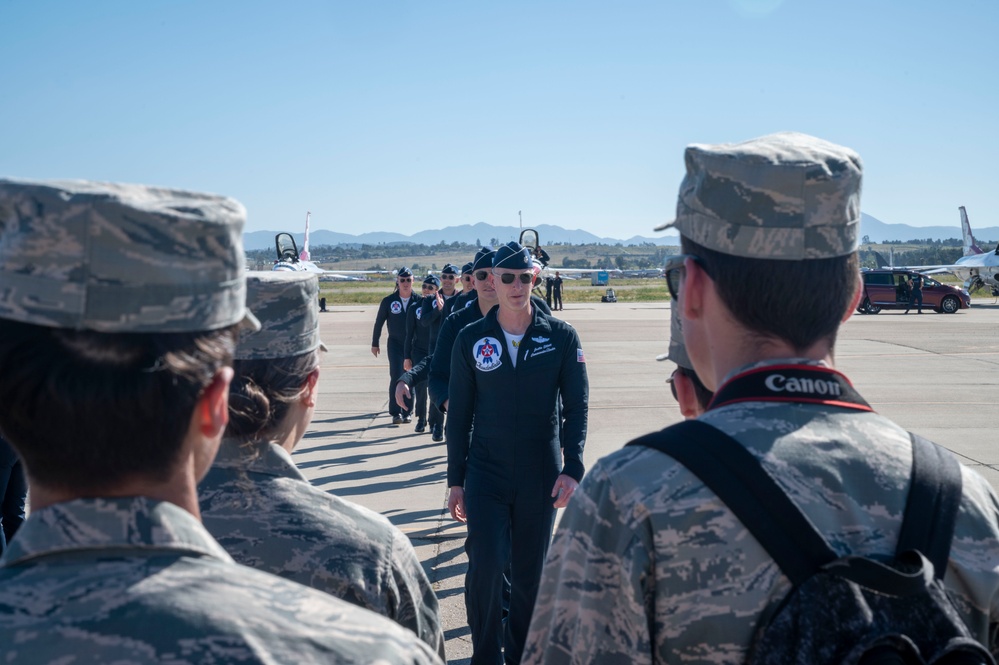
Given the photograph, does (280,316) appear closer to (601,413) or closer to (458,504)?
(458,504)

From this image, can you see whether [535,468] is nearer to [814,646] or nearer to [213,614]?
[814,646]

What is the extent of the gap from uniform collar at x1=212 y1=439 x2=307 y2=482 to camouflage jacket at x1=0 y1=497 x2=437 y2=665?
987 millimetres

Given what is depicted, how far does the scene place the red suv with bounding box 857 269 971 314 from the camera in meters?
35.7

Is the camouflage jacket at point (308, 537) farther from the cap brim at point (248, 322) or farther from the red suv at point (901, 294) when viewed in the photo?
the red suv at point (901, 294)

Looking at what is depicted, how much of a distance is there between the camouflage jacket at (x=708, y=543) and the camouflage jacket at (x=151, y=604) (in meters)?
0.37

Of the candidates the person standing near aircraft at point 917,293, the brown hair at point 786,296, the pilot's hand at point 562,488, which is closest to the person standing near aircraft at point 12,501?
the pilot's hand at point 562,488

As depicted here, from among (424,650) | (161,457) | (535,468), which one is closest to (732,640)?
(424,650)

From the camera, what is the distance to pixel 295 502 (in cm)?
225

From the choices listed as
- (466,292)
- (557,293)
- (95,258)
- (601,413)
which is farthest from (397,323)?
(557,293)

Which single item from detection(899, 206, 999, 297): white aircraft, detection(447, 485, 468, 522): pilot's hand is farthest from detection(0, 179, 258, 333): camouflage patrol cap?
detection(899, 206, 999, 297): white aircraft

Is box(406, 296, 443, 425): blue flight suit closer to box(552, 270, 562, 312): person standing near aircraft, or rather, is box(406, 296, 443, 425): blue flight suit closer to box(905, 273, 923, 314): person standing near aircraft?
box(552, 270, 562, 312): person standing near aircraft

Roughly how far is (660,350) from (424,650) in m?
20.5

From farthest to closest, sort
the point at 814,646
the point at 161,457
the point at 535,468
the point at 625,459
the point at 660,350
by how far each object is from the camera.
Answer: the point at 660,350 → the point at 535,468 → the point at 625,459 → the point at 814,646 → the point at 161,457

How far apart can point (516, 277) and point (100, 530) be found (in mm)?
4256
